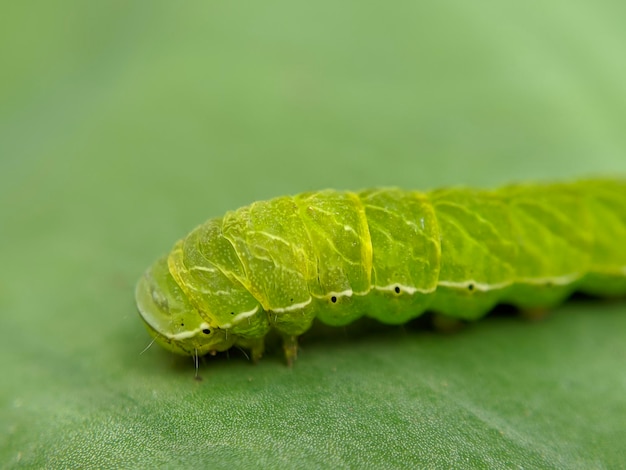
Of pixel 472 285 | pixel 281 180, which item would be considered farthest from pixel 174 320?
pixel 472 285

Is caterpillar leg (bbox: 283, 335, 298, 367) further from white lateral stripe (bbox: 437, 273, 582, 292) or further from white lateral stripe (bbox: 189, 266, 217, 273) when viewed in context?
white lateral stripe (bbox: 437, 273, 582, 292)

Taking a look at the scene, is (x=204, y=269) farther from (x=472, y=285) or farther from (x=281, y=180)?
(x=472, y=285)

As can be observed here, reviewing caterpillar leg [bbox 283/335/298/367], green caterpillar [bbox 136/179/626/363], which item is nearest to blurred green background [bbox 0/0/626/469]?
Result: caterpillar leg [bbox 283/335/298/367]

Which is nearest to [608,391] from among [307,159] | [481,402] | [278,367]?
[481,402]

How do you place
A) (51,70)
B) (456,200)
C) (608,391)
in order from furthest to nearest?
(51,70)
(456,200)
(608,391)

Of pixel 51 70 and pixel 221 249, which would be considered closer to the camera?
pixel 221 249

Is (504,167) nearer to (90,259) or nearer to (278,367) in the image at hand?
(278,367)
